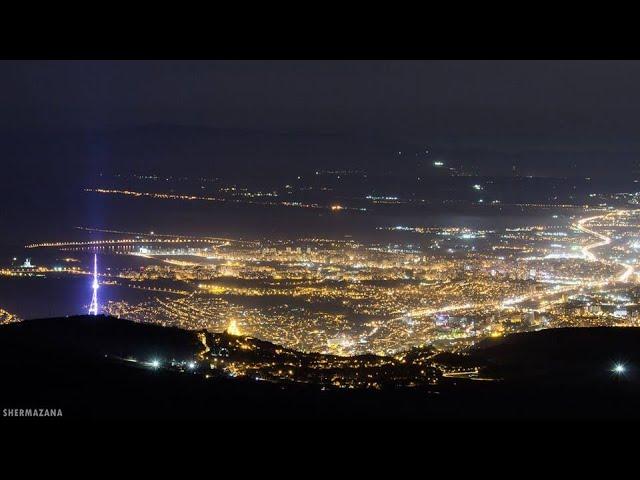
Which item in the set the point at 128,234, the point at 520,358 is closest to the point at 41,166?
the point at 128,234

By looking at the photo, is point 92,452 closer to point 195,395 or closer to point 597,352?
point 195,395

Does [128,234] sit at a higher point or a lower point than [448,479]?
higher

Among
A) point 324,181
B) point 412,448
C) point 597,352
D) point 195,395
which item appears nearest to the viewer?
point 412,448

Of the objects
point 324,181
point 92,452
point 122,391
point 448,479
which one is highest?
point 324,181
